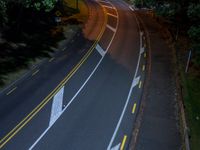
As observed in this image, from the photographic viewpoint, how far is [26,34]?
4328 cm

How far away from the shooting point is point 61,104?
93.6 ft

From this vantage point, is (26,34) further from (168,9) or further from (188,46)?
(188,46)

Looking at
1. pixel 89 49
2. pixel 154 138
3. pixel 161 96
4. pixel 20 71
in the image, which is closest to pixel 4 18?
pixel 20 71

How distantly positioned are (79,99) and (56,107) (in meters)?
2.25

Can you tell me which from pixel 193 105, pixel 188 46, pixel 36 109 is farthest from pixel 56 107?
pixel 188 46

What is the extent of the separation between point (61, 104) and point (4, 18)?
12339mm

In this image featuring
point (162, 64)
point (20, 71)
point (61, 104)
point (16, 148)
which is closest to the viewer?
point (16, 148)

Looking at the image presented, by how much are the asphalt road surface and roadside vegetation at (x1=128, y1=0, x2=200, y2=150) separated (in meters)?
3.92

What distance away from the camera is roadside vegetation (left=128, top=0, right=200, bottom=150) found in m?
26.4

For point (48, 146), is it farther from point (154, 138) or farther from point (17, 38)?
point (17, 38)

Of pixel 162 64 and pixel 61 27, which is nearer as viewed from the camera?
pixel 162 64

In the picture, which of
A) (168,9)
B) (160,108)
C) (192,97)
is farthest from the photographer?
(168,9)

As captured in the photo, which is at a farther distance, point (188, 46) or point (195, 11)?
point (188, 46)

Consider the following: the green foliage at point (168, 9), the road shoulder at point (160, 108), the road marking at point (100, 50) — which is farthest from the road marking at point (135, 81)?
the green foliage at point (168, 9)
